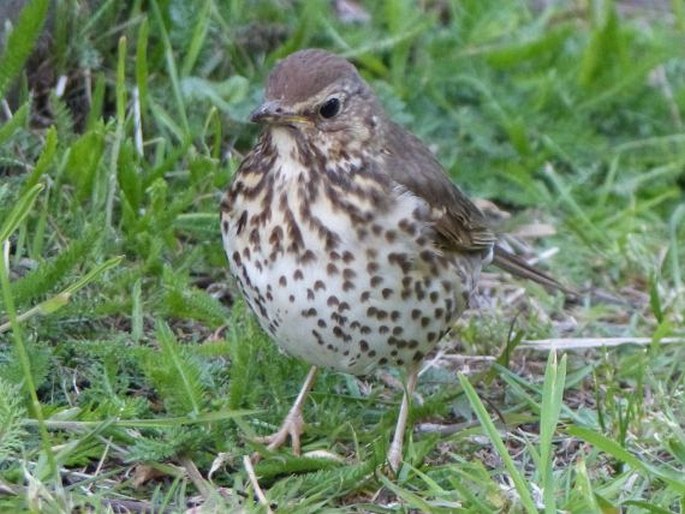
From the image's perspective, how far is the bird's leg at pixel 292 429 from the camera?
464 cm

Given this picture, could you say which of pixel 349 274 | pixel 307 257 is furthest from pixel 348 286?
pixel 307 257

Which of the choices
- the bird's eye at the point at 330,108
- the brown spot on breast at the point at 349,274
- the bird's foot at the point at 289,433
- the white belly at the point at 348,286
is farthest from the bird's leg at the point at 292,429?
the bird's eye at the point at 330,108

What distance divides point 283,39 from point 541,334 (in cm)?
171

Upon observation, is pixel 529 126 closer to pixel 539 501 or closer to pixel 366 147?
pixel 366 147

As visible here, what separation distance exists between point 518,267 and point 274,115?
4.75 ft

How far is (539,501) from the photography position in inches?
161

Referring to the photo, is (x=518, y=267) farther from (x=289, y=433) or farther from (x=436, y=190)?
(x=289, y=433)

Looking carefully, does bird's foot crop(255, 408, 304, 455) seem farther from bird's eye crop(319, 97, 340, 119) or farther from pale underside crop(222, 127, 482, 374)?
bird's eye crop(319, 97, 340, 119)

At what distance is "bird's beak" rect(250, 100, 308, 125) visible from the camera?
169 inches

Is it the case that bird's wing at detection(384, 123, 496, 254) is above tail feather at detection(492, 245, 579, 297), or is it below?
above

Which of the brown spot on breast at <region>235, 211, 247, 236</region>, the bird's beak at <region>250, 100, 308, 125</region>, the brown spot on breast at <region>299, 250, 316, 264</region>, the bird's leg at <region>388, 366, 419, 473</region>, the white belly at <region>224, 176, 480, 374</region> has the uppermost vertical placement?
the bird's beak at <region>250, 100, 308, 125</region>

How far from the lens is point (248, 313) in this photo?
16.5 feet

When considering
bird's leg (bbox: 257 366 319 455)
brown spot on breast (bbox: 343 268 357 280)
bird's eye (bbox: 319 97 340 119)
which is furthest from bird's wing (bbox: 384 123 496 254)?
bird's leg (bbox: 257 366 319 455)

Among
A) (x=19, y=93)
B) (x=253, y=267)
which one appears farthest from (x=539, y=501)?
(x=19, y=93)
